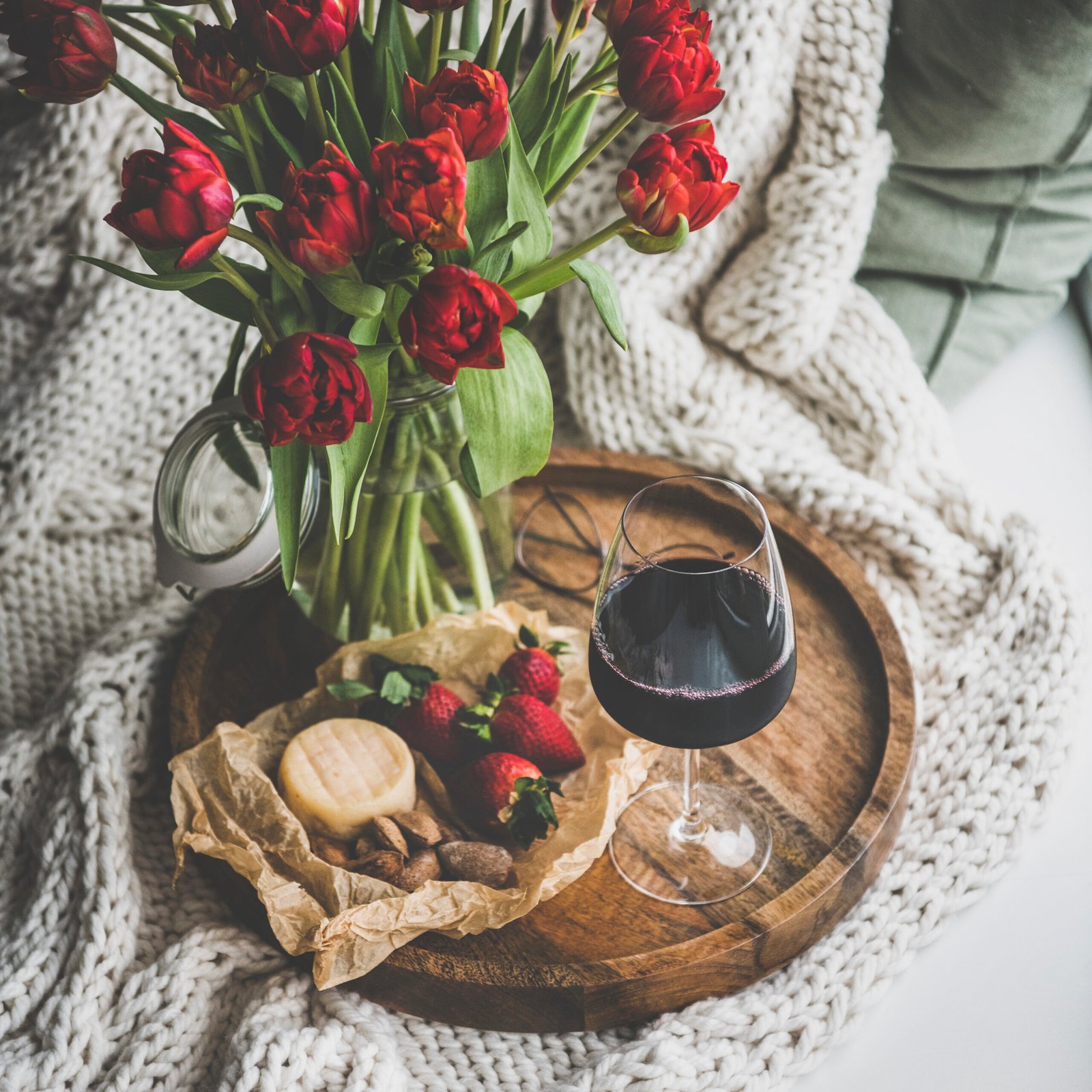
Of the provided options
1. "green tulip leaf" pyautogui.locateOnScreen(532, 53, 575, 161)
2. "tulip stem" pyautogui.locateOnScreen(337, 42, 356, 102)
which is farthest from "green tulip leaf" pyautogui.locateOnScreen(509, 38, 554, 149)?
"tulip stem" pyautogui.locateOnScreen(337, 42, 356, 102)

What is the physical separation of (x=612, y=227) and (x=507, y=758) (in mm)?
383

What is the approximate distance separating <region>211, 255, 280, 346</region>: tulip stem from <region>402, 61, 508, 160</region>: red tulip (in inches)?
5.4

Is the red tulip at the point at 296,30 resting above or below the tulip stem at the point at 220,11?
above

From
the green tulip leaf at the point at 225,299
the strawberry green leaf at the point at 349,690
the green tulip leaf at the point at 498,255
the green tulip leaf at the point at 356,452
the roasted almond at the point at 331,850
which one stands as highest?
the green tulip leaf at the point at 498,255

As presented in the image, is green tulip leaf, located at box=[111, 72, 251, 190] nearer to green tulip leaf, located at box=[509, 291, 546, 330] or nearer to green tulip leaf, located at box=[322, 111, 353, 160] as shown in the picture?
green tulip leaf, located at box=[322, 111, 353, 160]

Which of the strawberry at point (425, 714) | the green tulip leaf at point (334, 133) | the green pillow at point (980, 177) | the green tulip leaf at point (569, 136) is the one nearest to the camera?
the green tulip leaf at point (334, 133)

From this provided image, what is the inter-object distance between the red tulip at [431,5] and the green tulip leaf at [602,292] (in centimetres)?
17

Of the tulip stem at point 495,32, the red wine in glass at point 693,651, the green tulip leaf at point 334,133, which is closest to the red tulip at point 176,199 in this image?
the green tulip leaf at point 334,133

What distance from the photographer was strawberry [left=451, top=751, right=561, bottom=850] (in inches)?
30.9

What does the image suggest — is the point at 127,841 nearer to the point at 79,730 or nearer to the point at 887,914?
the point at 79,730

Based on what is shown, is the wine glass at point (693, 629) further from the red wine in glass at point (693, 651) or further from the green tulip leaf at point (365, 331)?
the green tulip leaf at point (365, 331)

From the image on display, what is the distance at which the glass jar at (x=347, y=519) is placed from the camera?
809 mm

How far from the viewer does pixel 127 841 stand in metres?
0.84

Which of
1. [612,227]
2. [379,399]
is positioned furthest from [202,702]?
[612,227]
